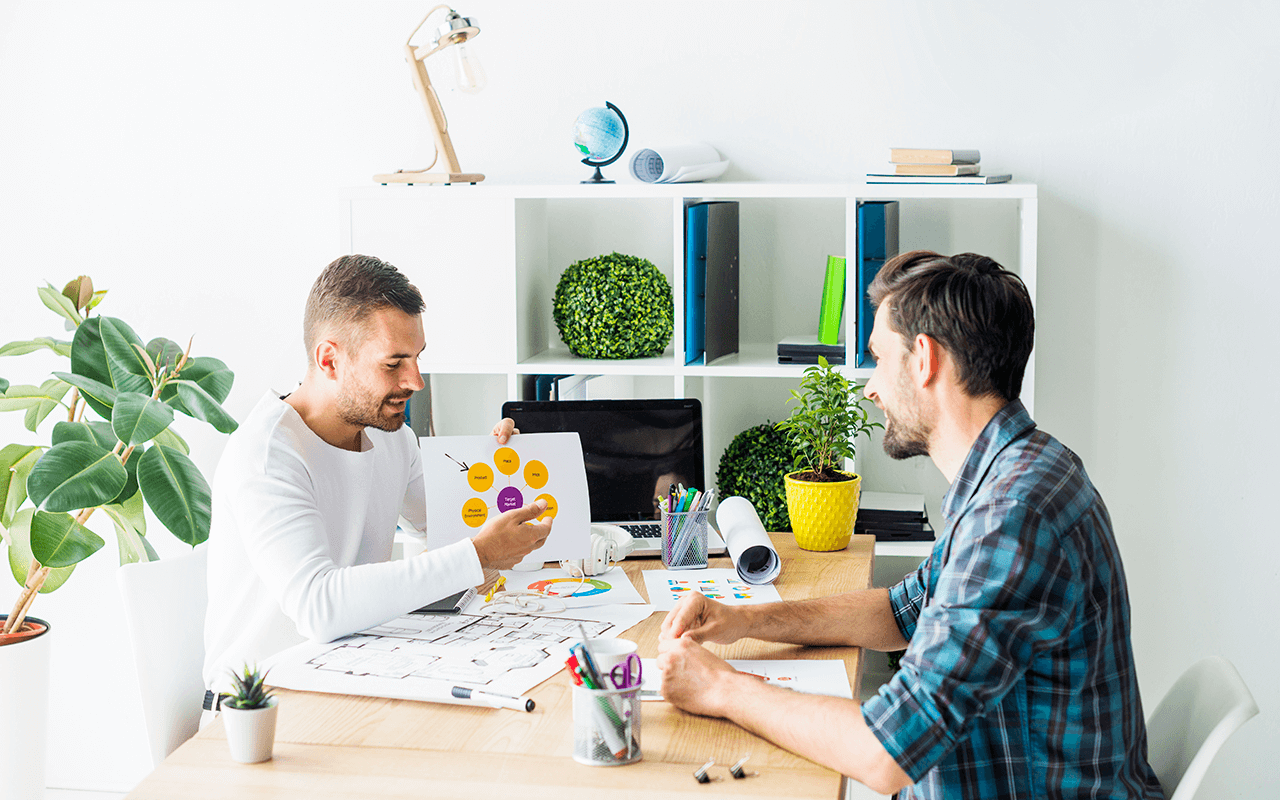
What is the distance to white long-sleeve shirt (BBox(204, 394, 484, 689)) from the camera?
5.61 feet

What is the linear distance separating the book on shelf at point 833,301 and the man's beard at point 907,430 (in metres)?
0.92

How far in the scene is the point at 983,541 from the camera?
1276 mm

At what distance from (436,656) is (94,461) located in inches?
45.3

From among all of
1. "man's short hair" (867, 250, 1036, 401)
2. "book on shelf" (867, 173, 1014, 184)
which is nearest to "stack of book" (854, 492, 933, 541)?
"book on shelf" (867, 173, 1014, 184)

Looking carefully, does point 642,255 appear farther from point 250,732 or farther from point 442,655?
point 250,732

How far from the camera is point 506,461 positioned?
2010 mm

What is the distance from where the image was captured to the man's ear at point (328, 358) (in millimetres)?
1937

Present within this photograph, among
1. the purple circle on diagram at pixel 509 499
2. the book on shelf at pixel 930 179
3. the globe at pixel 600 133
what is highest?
the globe at pixel 600 133

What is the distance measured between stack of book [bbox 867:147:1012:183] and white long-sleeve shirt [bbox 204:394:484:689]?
127cm

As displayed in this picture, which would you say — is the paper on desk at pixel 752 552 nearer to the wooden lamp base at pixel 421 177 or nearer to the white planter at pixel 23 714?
the wooden lamp base at pixel 421 177

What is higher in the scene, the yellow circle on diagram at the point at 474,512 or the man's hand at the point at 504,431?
the man's hand at the point at 504,431

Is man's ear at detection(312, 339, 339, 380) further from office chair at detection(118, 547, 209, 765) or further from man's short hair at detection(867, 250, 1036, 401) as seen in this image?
man's short hair at detection(867, 250, 1036, 401)

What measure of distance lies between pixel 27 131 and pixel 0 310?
0.52m

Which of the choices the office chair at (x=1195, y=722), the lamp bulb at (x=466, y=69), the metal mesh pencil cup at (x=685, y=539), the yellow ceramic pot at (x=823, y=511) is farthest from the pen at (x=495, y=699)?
the lamp bulb at (x=466, y=69)
